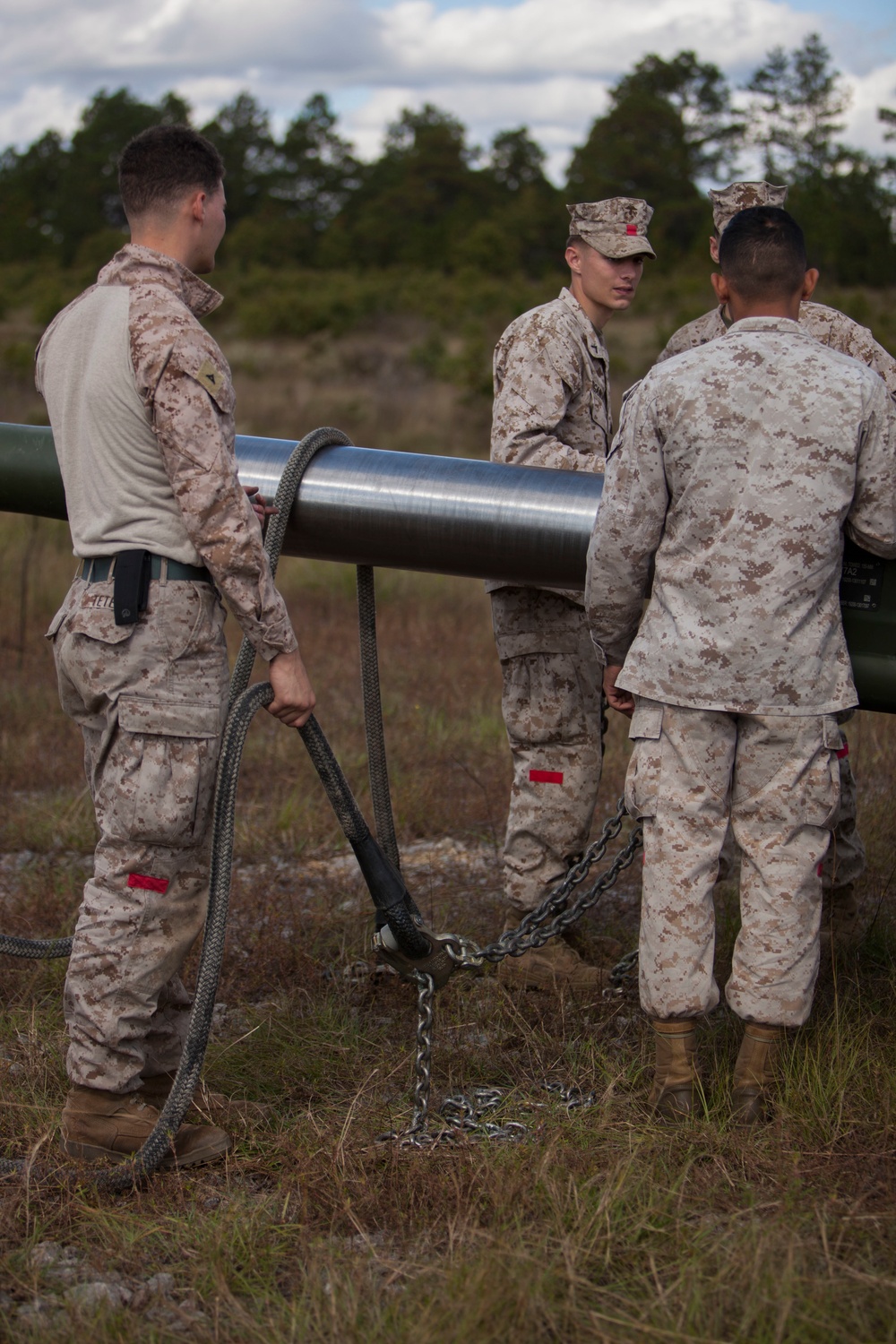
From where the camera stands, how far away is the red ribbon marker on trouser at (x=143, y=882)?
2.92m

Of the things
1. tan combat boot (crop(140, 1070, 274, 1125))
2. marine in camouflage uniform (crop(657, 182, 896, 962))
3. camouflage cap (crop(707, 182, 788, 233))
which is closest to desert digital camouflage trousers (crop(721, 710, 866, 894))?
marine in camouflage uniform (crop(657, 182, 896, 962))

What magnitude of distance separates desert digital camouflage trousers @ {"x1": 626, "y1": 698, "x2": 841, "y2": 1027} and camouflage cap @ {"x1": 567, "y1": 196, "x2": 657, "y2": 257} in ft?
5.68

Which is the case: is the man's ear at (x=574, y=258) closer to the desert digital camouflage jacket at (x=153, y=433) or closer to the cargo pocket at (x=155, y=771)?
the desert digital camouflage jacket at (x=153, y=433)

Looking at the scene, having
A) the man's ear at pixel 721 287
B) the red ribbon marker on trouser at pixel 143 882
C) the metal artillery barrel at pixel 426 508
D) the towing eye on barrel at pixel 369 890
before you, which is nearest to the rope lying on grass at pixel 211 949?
the towing eye on barrel at pixel 369 890

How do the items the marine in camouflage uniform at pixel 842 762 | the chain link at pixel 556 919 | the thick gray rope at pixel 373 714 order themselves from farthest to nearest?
the marine in camouflage uniform at pixel 842 762 < the thick gray rope at pixel 373 714 < the chain link at pixel 556 919

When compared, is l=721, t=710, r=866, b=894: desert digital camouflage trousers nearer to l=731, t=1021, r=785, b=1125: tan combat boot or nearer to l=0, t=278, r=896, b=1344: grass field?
l=0, t=278, r=896, b=1344: grass field

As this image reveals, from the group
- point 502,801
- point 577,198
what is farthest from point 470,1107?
point 577,198

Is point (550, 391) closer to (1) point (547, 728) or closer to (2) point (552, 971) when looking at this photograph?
(1) point (547, 728)

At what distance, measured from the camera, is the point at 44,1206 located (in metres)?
2.83

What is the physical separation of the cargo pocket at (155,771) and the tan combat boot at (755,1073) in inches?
52.5

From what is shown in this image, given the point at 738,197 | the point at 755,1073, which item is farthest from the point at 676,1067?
the point at 738,197

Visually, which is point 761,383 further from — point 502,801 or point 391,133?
point 391,133

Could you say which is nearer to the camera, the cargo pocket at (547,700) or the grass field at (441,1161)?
the grass field at (441,1161)

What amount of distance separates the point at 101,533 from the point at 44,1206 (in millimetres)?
1403
